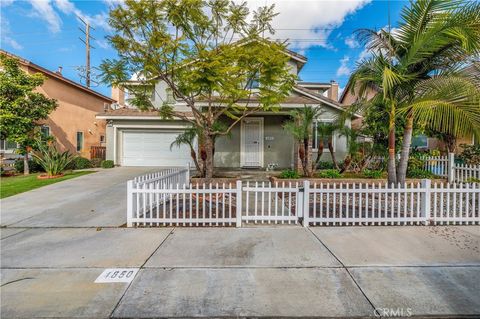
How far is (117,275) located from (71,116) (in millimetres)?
16827

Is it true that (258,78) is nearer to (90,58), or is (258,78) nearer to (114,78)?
(114,78)

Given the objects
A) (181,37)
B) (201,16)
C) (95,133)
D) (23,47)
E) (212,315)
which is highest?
(23,47)

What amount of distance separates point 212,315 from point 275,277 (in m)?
0.96

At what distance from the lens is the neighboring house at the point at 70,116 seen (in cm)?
1462

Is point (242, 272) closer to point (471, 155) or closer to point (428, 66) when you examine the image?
point (428, 66)

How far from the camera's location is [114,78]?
294 inches

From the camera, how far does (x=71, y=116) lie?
53.9 ft

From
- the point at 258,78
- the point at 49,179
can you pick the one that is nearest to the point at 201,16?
the point at 258,78

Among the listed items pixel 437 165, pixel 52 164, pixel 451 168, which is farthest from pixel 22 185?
pixel 437 165

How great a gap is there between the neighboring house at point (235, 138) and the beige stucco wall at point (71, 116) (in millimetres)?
2865

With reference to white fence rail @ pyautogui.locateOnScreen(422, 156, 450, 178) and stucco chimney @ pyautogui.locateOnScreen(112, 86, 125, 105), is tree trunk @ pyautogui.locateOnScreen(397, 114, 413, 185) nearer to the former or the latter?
white fence rail @ pyautogui.locateOnScreen(422, 156, 450, 178)

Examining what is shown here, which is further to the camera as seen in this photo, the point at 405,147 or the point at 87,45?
the point at 87,45

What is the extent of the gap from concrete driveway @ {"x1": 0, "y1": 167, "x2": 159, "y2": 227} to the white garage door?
20.3ft

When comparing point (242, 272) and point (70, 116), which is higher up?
point (70, 116)
